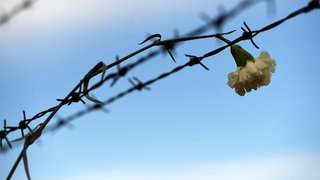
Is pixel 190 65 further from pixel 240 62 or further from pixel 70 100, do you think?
pixel 70 100

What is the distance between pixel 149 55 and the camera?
44.3 inches

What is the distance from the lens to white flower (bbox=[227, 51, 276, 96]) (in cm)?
98

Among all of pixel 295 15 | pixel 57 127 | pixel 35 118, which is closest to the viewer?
pixel 295 15

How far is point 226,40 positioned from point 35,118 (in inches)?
20.9

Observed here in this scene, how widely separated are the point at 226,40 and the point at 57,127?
0.60 meters

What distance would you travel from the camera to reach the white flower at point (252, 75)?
0.98m

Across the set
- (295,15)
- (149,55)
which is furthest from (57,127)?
(295,15)

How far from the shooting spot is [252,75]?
98 cm

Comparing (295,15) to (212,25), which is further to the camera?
(212,25)

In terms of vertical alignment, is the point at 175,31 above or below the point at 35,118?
above

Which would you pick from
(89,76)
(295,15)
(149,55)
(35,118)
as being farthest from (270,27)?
(35,118)

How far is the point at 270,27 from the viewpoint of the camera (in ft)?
3.16

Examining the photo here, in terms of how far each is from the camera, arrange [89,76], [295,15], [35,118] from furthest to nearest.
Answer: [35,118]
[89,76]
[295,15]

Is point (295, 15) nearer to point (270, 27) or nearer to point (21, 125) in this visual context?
point (270, 27)
